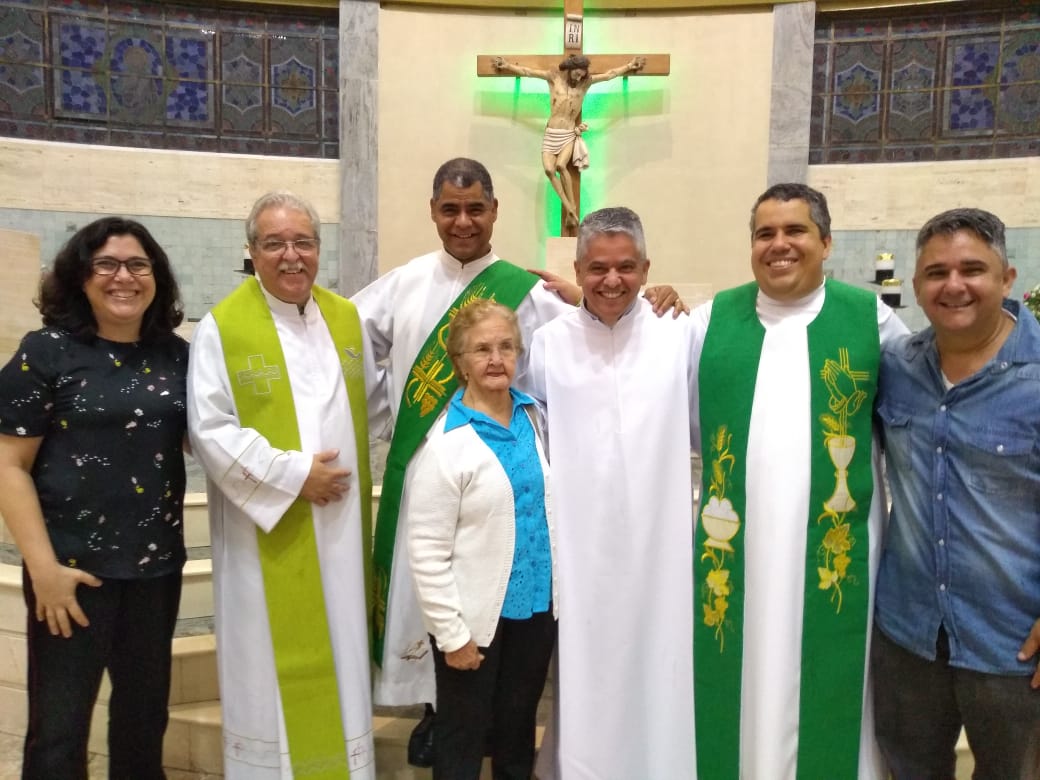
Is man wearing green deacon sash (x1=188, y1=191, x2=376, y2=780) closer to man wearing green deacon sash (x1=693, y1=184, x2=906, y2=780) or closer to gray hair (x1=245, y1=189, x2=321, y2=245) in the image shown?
gray hair (x1=245, y1=189, x2=321, y2=245)

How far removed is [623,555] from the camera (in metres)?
2.17

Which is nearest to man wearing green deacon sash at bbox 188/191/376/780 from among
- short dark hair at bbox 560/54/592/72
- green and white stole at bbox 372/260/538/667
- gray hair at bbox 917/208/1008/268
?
green and white stole at bbox 372/260/538/667

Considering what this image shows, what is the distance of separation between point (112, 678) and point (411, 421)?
104 centimetres

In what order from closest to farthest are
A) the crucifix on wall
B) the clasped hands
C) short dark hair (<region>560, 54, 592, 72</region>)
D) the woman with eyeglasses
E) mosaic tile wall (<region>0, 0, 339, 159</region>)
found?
the woman with eyeglasses
the clasped hands
short dark hair (<region>560, 54, 592, 72</region>)
the crucifix on wall
mosaic tile wall (<region>0, 0, 339, 159</region>)

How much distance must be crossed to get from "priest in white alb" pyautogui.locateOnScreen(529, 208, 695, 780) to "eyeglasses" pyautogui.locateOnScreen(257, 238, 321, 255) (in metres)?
0.73

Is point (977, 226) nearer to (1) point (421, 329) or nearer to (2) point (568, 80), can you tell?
(1) point (421, 329)

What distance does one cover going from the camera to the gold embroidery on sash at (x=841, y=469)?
2053 millimetres

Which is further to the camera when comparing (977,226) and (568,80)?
(568,80)

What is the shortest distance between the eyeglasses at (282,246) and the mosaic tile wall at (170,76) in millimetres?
5645

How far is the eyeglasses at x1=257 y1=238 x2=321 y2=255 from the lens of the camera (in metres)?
2.17

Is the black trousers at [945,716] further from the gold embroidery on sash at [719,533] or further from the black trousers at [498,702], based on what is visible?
the black trousers at [498,702]

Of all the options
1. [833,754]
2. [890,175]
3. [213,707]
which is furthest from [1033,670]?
[890,175]

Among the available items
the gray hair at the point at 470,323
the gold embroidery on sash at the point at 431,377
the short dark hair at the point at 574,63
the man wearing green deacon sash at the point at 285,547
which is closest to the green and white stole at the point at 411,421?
the gold embroidery on sash at the point at 431,377

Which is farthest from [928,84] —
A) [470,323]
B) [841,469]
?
[470,323]
